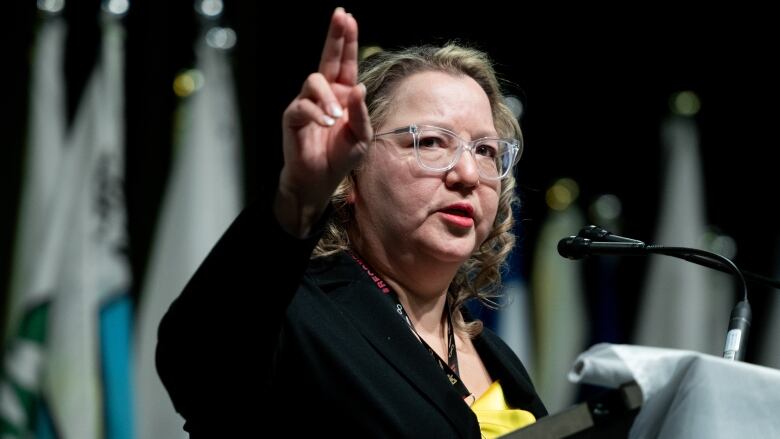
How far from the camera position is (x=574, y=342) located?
4715 millimetres

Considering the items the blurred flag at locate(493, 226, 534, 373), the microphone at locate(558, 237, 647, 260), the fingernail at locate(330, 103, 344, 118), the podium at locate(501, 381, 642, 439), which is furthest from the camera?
the blurred flag at locate(493, 226, 534, 373)

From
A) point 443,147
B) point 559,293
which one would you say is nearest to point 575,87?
point 559,293

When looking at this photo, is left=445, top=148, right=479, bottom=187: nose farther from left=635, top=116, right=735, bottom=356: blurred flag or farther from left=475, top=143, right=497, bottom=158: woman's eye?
left=635, top=116, right=735, bottom=356: blurred flag

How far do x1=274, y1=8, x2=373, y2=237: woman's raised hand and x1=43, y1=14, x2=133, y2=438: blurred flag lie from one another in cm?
226

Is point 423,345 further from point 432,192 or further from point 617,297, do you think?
point 617,297

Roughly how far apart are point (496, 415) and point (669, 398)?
1.77ft

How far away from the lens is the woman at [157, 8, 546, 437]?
4.06 feet

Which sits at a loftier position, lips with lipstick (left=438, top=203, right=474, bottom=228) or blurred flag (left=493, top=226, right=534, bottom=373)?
lips with lipstick (left=438, top=203, right=474, bottom=228)

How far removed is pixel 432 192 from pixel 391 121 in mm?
189

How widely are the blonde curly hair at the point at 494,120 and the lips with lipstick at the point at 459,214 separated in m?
0.20

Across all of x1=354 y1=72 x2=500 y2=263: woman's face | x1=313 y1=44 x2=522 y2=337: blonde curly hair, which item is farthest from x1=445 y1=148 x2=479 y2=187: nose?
x1=313 y1=44 x2=522 y2=337: blonde curly hair

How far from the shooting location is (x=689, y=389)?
1.13 m

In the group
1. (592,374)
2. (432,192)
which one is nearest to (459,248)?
(432,192)

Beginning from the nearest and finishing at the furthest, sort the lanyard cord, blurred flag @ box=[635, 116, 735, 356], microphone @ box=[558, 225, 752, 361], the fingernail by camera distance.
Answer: the fingernail, microphone @ box=[558, 225, 752, 361], the lanyard cord, blurred flag @ box=[635, 116, 735, 356]
